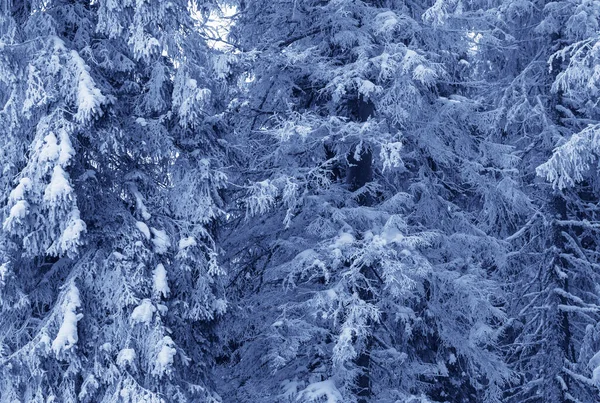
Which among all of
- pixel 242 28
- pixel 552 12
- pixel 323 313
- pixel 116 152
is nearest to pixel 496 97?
pixel 552 12

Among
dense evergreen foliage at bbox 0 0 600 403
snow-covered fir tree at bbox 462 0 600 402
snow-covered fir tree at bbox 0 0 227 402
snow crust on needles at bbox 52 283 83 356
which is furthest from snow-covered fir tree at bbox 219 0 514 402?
snow crust on needles at bbox 52 283 83 356

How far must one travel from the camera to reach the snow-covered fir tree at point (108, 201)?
796cm

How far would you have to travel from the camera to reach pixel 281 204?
37.1 ft

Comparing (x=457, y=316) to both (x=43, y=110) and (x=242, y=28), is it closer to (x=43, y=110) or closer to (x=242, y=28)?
(x=242, y=28)

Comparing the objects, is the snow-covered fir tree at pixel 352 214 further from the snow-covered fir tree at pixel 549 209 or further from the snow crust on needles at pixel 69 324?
the snow crust on needles at pixel 69 324

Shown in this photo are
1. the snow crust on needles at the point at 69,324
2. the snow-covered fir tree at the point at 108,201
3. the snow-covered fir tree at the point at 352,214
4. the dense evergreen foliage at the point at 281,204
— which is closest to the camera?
the snow crust on needles at the point at 69,324

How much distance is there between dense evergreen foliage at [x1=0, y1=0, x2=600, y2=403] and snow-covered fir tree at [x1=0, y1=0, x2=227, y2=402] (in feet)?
0.10

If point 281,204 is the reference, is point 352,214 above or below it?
above

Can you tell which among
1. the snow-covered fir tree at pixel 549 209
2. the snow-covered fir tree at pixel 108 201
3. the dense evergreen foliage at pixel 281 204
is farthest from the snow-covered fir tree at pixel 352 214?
the snow-covered fir tree at pixel 549 209

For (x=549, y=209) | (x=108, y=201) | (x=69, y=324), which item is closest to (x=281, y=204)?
(x=108, y=201)

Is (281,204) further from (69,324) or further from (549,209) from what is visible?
(549,209)

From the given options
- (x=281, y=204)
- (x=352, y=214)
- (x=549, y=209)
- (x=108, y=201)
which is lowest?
(x=549, y=209)

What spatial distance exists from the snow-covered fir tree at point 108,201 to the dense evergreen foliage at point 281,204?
0.03 m

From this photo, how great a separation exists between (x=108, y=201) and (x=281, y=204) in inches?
126
